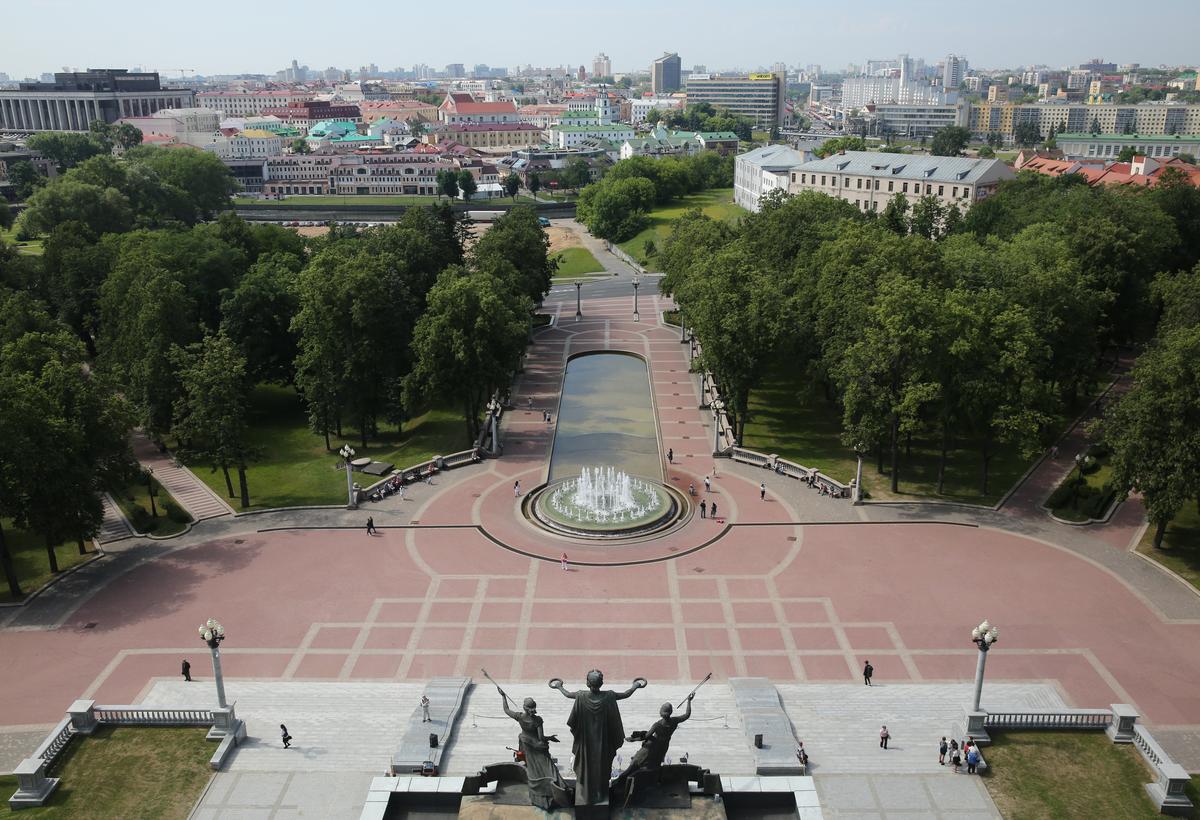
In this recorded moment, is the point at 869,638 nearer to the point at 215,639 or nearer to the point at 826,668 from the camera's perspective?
the point at 826,668

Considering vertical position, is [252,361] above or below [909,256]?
below

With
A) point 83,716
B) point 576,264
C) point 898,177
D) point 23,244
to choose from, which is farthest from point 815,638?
point 23,244

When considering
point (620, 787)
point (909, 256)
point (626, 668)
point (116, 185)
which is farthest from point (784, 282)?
point (116, 185)

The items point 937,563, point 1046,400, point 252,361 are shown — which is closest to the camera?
point 937,563

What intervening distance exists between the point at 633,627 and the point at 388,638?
423 inches

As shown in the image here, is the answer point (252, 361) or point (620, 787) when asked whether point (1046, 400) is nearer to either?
point (620, 787)

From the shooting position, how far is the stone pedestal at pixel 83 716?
106ft

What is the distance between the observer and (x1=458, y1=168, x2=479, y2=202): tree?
19550cm

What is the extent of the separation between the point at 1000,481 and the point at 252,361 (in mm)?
52884

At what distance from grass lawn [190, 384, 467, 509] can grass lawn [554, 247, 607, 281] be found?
5612 centimetres

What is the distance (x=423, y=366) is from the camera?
6047 centimetres

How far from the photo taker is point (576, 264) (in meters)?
136

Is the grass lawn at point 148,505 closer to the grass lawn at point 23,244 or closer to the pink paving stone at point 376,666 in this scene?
the pink paving stone at point 376,666

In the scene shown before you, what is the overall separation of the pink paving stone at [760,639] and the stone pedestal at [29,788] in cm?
2612
